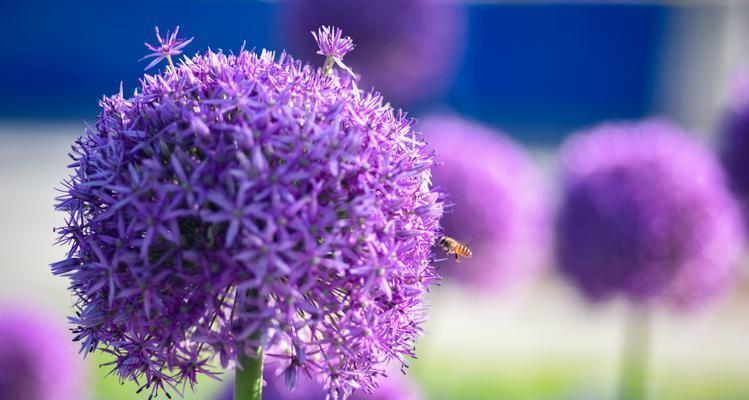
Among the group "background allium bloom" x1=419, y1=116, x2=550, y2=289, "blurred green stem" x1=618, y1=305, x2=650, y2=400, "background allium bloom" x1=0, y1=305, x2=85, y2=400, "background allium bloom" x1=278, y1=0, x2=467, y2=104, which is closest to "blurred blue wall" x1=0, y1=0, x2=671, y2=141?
"background allium bloom" x1=278, y1=0, x2=467, y2=104

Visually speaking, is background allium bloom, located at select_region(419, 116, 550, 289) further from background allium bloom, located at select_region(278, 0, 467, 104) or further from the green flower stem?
the green flower stem

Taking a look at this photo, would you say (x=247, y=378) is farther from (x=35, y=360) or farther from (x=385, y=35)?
(x=385, y=35)

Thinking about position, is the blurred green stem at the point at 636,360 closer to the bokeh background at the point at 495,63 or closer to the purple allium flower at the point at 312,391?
the purple allium flower at the point at 312,391

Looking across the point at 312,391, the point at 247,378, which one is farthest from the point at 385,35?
the point at 247,378

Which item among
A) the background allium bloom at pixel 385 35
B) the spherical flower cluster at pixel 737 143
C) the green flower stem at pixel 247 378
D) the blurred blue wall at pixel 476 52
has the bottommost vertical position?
the green flower stem at pixel 247 378

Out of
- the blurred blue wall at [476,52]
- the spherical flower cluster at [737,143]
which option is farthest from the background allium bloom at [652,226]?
the blurred blue wall at [476,52]

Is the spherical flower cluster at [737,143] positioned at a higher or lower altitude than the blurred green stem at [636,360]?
higher
